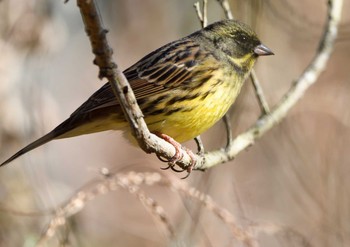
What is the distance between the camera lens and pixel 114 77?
2.76 metres

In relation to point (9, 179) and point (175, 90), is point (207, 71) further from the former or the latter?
point (9, 179)

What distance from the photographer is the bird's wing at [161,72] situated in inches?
167

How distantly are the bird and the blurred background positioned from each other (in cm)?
32

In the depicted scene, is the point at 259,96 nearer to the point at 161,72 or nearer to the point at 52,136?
the point at 161,72

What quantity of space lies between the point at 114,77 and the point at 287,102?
225 centimetres

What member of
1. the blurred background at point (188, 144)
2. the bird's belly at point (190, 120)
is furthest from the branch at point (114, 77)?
the blurred background at point (188, 144)

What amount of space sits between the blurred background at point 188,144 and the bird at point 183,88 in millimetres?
319

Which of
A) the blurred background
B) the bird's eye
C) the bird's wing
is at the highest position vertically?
the bird's wing

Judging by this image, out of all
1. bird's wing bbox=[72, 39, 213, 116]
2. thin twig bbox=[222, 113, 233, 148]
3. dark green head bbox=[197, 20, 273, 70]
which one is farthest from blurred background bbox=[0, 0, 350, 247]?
bird's wing bbox=[72, 39, 213, 116]

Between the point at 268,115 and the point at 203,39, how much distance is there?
66cm

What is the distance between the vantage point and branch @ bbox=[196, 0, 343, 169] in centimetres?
448

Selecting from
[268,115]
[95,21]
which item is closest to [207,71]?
[268,115]

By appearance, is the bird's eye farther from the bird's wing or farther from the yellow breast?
the yellow breast

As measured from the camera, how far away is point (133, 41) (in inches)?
350
